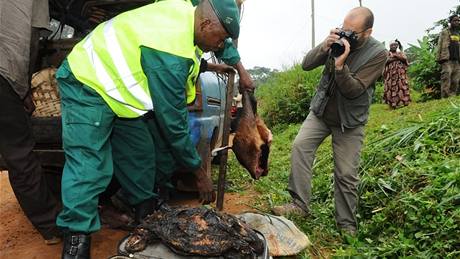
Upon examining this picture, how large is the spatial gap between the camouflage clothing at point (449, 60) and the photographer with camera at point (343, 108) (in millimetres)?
7843

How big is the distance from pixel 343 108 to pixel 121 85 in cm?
196

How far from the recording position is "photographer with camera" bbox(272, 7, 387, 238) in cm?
334

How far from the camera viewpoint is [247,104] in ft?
11.5

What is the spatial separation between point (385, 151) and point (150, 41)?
3227 millimetres

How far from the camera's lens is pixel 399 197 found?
3559 mm

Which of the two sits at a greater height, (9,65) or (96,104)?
(9,65)

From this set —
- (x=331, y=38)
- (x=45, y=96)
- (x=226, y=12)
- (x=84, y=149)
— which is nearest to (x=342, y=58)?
→ (x=331, y=38)

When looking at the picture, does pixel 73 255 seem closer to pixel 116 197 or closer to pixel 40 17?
pixel 116 197

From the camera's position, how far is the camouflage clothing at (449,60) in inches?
396

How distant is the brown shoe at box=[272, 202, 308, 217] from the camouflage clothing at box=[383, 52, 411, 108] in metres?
7.82

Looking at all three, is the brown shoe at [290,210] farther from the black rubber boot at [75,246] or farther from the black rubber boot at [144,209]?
the black rubber boot at [75,246]

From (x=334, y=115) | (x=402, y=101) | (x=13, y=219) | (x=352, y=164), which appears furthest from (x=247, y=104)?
(x=402, y=101)

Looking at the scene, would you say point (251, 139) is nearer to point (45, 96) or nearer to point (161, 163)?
point (161, 163)

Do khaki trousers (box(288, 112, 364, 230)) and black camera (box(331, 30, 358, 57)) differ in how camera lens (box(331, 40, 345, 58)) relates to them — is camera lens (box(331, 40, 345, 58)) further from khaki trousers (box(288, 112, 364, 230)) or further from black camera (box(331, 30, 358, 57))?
khaki trousers (box(288, 112, 364, 230))
